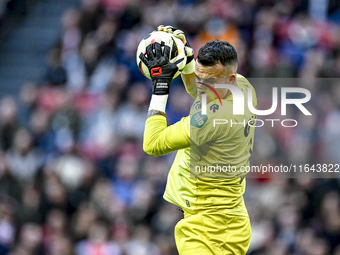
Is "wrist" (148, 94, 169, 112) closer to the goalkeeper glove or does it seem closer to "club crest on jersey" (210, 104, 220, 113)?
the goalkeeper glove

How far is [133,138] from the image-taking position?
7199 mm

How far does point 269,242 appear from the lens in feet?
20.1

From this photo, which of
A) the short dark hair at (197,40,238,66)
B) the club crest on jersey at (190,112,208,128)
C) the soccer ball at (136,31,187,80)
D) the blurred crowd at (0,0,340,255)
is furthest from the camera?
the blurred crowd at (0,0,340,255)

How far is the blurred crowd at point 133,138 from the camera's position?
6297 millimetres


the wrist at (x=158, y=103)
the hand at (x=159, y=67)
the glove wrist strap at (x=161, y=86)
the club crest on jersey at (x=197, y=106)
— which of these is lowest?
the club crest on jersey at (x=197, y=106)

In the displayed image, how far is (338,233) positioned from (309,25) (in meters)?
3.26

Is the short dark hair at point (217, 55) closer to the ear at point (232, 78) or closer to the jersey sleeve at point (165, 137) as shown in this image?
the ear at point (232, 78)

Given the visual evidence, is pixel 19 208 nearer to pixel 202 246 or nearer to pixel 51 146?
pixel 51 146

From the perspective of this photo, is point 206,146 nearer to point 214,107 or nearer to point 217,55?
point 214,107

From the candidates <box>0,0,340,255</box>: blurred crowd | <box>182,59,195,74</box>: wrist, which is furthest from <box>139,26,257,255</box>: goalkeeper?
<box>0,0,340,255</box>: blurred crowd

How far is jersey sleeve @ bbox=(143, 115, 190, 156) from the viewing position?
312 cm

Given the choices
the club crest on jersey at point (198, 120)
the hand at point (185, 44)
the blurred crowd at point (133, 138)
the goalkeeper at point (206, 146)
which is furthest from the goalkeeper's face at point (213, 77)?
the blurred crowd at point (133, 138)

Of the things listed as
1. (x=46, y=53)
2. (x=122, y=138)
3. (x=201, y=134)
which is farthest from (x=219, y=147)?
(x=46, y=53)

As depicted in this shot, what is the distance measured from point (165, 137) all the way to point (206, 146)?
34 cm
